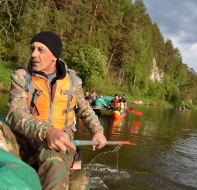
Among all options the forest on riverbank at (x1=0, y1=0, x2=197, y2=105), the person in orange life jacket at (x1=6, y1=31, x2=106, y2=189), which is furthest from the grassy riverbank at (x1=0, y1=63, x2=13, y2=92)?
the person in orange life jacket at (x1=6, y1=31, x2=106, y2=189)

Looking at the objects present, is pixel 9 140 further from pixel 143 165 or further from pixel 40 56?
pixel 143 165

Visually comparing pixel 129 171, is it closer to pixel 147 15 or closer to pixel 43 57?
pixel 43 57

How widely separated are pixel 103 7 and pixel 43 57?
31.1m

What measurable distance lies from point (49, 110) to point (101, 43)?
29674 mm

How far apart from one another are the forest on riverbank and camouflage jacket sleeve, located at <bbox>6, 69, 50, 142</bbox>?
1630 centimetres

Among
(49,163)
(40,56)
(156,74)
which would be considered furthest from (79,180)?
(156,74)

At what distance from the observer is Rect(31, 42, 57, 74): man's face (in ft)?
6.89

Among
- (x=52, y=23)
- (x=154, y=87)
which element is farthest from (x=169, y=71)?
(x=52, y=23)

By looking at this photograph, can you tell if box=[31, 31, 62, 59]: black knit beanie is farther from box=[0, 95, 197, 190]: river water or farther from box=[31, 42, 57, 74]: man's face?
box=[0, 95, 197, 190]: river water

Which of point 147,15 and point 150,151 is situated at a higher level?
point 147,15

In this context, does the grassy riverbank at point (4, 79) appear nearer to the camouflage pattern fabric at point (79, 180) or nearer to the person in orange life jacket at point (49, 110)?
the person in orange life jacket at point (49, 110)

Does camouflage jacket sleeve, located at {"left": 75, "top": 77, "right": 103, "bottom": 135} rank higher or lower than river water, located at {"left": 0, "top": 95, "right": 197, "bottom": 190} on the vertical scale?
higher

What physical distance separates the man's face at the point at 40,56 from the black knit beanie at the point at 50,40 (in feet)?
0.09

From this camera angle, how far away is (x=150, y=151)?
638cm
